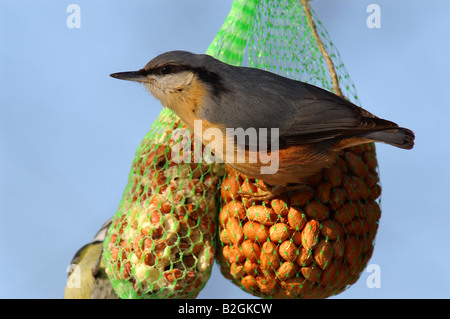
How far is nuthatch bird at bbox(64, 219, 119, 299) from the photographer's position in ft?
7.43

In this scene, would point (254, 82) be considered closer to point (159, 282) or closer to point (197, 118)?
point (197, 118)

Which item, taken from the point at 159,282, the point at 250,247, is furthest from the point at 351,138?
the point at 159,282

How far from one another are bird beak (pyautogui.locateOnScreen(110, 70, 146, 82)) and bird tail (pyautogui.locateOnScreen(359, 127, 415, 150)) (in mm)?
644

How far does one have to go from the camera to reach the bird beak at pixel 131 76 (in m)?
1.74

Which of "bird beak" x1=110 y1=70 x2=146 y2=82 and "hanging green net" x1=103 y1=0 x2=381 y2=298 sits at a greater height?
"bird beak" x1=110 y1=70 x2=146 y2=82

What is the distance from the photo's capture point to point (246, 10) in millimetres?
2031

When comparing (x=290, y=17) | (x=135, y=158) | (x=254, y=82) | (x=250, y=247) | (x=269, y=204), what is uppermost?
(x=290, y=17)

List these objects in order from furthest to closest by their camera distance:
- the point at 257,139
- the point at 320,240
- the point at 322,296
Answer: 1. the point at 322,296
2. the point at 320,240
3. the point at 257,139

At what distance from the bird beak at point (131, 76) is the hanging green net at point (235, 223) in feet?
1.00

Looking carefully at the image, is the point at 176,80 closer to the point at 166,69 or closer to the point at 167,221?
the point at 166,69

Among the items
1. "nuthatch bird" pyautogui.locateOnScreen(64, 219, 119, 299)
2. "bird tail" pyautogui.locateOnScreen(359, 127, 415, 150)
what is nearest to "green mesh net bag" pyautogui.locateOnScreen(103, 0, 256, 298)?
"nuthatch bird" pyautogui.locateOnScreen(64, 219, 119, 299)

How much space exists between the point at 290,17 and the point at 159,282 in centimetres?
100

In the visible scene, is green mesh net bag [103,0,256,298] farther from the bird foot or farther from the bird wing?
the bird wing

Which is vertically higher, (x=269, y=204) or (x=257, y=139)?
(x=257, y=139)
